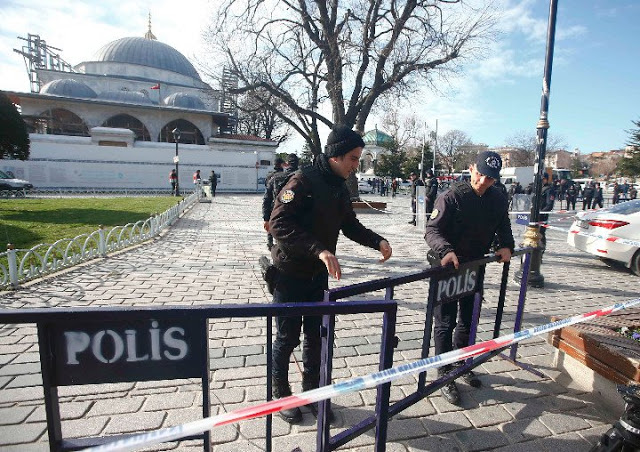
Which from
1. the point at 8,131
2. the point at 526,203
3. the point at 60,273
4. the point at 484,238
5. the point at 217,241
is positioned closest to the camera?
the point at 484,238

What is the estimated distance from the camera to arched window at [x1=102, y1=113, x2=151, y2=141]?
4500 centimetres

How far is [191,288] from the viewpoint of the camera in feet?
17.7

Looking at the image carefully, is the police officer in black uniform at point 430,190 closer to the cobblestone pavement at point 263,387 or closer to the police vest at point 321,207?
the cobblestone pavement at point 263,387

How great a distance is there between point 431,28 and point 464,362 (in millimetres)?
17025

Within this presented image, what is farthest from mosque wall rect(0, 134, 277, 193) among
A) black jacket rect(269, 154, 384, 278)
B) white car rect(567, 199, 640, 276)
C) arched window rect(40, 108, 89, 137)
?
black jacket rect(269, 154, 384, 278)

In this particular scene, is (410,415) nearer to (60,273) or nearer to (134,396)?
(134,396)

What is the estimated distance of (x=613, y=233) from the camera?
6809 millimetres

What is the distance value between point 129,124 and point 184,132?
689cm

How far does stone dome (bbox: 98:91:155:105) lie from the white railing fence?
145ft

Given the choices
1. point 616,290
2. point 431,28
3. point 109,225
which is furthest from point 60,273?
point 431,28

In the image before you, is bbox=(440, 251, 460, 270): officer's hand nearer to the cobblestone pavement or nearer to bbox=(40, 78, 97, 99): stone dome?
the cobblestone pavement

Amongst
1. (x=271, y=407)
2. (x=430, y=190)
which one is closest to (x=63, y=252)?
(x=271, y=407)

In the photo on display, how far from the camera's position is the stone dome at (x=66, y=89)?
42.8 meters

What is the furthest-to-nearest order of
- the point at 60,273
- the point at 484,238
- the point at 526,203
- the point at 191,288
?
the point at 526,203 < the point at 60,273 < the point at 191,288 < the point at 484,238
